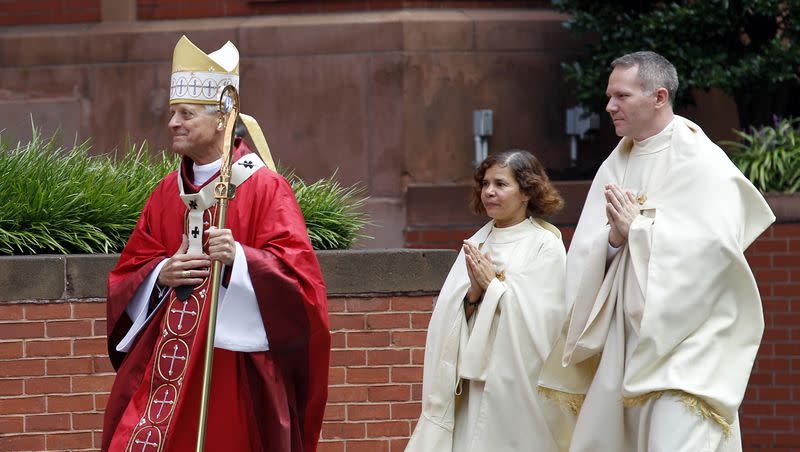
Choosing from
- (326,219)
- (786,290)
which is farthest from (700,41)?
(326,219)

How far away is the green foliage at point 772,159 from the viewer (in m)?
11.6

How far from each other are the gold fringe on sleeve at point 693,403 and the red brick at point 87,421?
3077mm

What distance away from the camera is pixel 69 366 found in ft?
27.0

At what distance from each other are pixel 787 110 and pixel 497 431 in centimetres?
651

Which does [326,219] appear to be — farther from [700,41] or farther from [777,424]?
[700,41]

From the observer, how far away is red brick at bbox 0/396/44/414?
8148mm

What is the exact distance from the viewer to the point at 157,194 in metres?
6.65

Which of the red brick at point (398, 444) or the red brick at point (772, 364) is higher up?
the red brick at point (772, 364)

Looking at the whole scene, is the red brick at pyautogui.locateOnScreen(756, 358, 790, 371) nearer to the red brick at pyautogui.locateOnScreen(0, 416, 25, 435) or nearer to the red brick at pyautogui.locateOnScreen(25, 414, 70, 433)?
the red brick at pyautogui.locateOnScreen(25, 414, 70, 433)

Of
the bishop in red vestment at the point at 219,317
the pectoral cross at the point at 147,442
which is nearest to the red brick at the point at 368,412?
the bishop in red vestment at the point at 219,317

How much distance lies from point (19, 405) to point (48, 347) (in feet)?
1.12

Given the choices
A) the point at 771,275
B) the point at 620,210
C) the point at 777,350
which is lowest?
the point at 777,350

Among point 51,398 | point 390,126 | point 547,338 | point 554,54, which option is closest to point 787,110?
point 554,54

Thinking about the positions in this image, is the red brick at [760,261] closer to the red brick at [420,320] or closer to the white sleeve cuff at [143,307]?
the red brick at [420,320]
